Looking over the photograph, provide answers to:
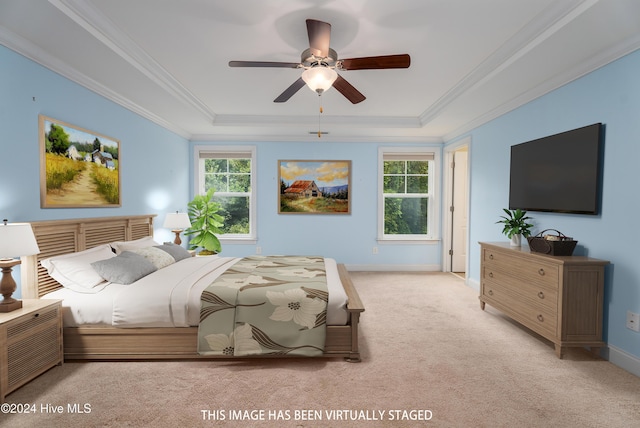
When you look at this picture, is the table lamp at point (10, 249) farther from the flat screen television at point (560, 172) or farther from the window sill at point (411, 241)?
the window sill at point (411, 241)

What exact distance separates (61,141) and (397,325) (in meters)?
3.57

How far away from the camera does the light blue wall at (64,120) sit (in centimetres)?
238

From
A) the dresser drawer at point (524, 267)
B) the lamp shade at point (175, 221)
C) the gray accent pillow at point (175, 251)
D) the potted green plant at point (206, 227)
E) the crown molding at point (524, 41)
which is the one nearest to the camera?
the crown molding at point (524, 41)

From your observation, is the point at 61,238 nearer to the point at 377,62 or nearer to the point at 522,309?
the point at 377,62

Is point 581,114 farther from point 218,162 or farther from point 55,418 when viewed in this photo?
point 218,162

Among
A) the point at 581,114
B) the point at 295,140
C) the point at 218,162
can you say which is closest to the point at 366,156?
the point at 295,140

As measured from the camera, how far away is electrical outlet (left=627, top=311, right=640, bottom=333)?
2.36m

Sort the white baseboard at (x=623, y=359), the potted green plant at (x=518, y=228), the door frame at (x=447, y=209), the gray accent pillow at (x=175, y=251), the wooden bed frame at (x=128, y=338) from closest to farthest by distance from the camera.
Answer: the white baseboard at (x=623, y=359)
the wooden bed frame at (x=128, y=338)
the potted green plant at (x=518, y=228)
the gray accent pillow at (x=175, y=251)
the door frame at (x=447, y=209)

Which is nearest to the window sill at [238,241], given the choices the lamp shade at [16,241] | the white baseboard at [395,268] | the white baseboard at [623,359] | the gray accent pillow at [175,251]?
the white baseboard at [395,268]

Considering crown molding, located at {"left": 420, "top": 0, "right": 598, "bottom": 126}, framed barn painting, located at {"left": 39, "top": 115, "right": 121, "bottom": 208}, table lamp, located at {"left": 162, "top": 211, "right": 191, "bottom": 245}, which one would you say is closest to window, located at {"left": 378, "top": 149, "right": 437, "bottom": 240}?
crown molding, located at {"left": 420, "top": 0, "right": 598, "bottom": 126}

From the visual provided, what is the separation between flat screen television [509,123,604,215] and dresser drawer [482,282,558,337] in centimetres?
90

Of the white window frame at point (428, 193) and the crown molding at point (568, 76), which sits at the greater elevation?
the crown molding at point (568, 76)

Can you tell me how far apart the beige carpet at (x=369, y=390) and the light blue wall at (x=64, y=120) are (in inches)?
43.6

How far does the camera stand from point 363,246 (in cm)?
588
